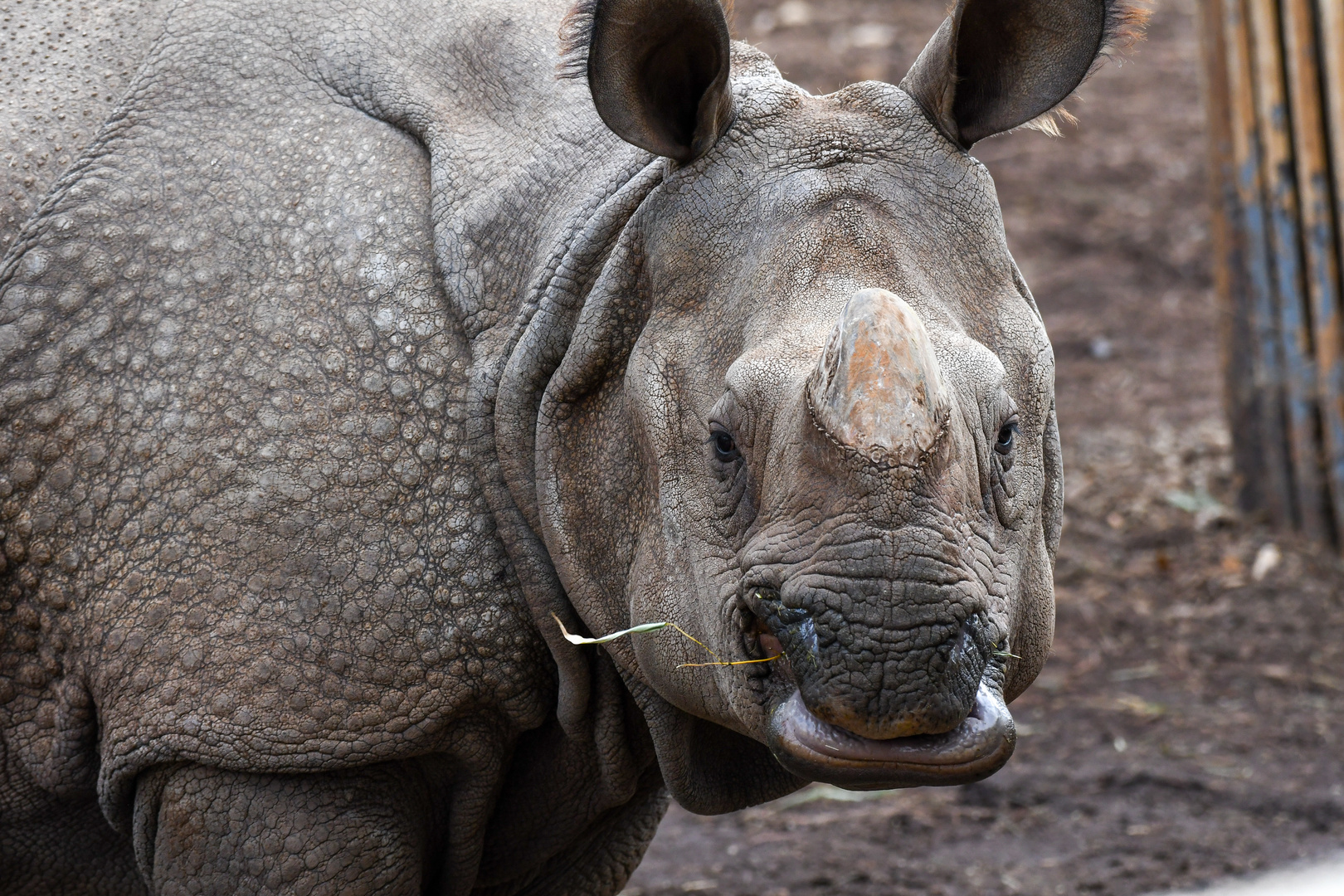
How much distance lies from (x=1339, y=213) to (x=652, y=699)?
189 inches

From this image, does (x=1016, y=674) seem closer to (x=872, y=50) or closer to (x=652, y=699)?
(x=652, y=699)

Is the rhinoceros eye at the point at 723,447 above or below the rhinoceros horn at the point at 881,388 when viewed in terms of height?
below

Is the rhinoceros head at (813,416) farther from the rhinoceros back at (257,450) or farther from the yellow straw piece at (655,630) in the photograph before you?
the rhinoceros back at (257,450)

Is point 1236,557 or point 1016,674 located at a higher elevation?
point 1016,674

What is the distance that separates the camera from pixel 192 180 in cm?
330

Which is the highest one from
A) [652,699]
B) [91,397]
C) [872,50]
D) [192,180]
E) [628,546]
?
[192,180]

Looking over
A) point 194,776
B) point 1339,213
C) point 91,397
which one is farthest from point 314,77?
point 1339,213

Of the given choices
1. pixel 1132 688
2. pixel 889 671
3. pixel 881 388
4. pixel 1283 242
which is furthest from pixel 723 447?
pixel 1283 242

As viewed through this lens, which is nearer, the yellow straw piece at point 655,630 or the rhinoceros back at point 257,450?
the yellow straw piece at point 655,630

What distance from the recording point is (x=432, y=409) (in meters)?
3.20

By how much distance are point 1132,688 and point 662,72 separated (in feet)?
13.9

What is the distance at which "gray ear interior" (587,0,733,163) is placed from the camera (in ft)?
9.49

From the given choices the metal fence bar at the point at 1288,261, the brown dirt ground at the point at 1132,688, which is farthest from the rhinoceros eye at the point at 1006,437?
the metal fence bar at the point at 1288,261

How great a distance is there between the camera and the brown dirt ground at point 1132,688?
17.2ft
